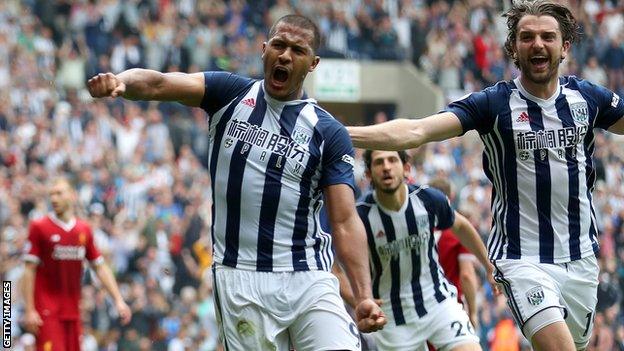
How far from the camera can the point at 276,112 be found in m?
6.95

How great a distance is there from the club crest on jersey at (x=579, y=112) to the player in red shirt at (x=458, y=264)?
3.04m

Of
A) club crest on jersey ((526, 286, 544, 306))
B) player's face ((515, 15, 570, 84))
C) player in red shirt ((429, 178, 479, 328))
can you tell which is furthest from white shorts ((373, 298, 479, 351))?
player's face ((515, 15, 570, 84))

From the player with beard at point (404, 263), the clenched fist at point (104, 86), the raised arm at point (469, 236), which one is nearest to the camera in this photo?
the clenched fist at point (104, 86)

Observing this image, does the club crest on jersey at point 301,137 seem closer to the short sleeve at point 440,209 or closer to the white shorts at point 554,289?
the white shorts at point 554,289

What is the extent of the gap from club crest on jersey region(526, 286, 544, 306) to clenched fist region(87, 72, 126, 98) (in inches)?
100

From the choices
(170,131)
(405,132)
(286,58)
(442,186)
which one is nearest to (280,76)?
(286,58)

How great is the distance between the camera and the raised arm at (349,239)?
21.7ft

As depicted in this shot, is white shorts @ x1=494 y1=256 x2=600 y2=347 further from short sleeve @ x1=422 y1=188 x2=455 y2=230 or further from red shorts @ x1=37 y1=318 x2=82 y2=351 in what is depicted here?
red shorts @ x1=37 y1=318 x2=82 y2=351

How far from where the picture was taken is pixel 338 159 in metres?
6.88

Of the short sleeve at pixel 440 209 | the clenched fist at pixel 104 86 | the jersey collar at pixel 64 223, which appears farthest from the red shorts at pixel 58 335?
the clenched fist at pixel 104 86

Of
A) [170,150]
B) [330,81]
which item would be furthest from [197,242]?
[330,81]

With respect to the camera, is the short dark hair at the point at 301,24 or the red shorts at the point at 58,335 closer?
the short dark hair at the point at 301,24

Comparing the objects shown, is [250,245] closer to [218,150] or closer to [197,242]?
[218,150]

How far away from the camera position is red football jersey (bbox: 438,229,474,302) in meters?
10.8
